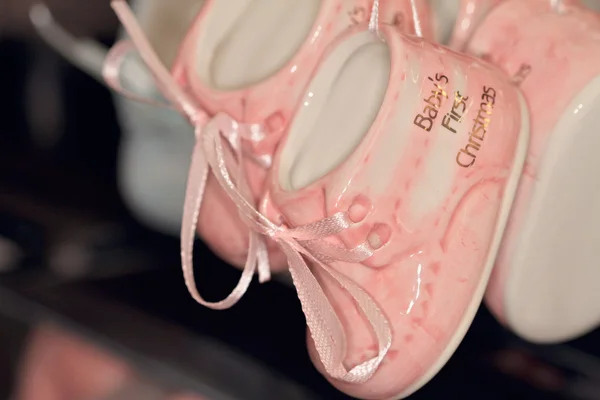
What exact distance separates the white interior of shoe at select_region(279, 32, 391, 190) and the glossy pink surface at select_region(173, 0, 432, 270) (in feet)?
0.03

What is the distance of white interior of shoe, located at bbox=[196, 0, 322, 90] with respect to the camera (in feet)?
1.11

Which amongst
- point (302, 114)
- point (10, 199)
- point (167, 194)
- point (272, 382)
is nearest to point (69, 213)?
point (10, 199)

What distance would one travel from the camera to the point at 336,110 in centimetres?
31

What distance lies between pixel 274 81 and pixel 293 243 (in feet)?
0.25

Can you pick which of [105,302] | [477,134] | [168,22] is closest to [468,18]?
[477,134]

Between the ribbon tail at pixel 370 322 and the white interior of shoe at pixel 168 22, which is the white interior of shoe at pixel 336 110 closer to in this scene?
the ribbon tail at pixel 370 322

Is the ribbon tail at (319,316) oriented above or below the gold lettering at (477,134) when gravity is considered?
below

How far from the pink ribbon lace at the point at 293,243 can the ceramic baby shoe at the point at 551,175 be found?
7 cm

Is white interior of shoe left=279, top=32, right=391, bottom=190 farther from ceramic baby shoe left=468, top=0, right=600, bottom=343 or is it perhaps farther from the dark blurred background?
the dark blurred background

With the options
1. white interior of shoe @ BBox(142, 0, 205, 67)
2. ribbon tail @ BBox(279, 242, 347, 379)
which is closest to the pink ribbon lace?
ribbon tail @ BBox(279, 242, 347, 379)

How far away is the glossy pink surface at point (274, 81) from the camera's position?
321 mm

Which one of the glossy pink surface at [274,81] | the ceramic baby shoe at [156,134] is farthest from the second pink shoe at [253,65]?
the ceramic baby shoe at [156,134]

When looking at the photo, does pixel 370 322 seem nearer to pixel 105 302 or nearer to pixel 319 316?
pixel 319 316

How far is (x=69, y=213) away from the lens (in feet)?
A: 2.18
